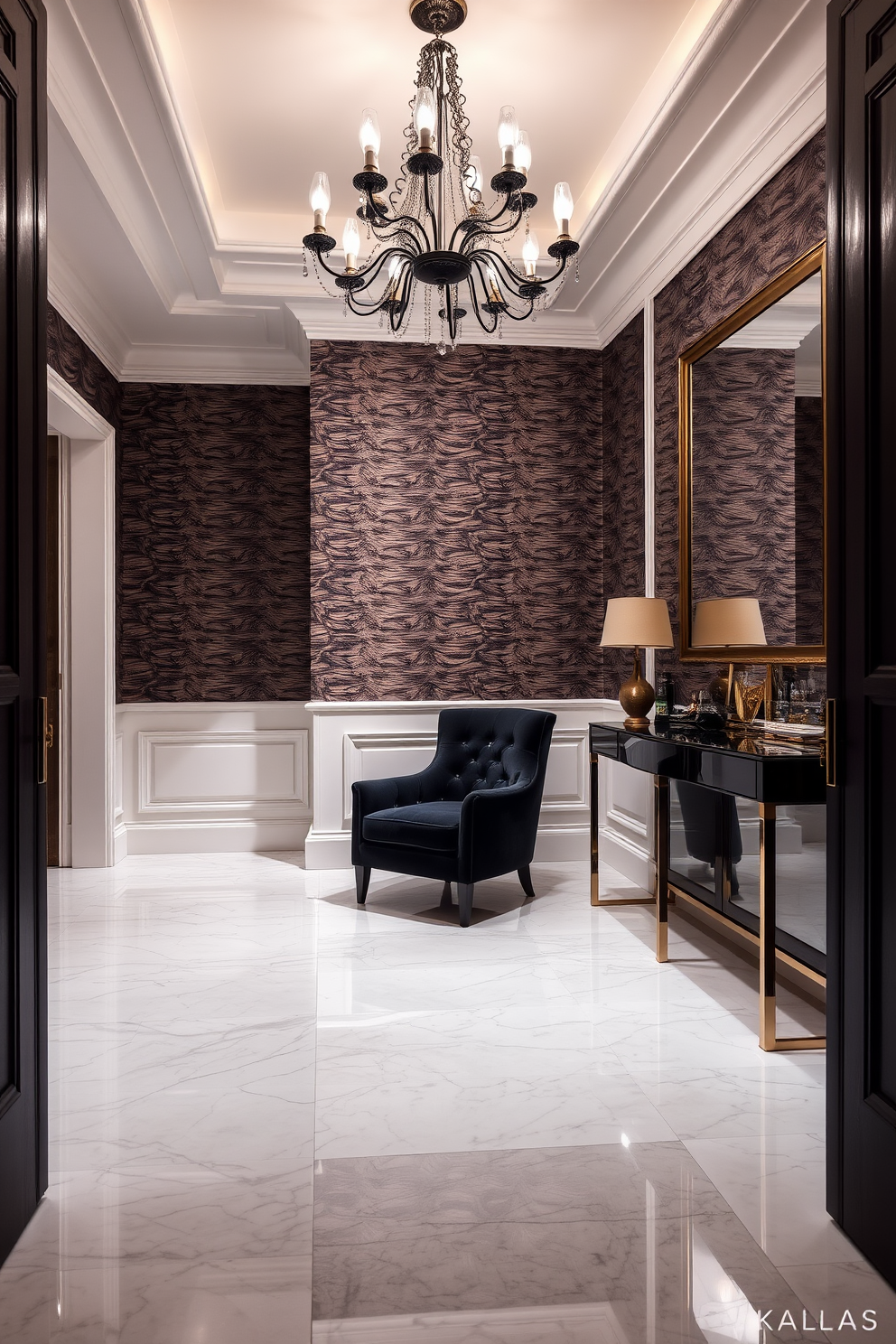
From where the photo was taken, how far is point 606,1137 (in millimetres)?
1996

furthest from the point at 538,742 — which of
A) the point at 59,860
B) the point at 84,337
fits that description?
the point at 84,337

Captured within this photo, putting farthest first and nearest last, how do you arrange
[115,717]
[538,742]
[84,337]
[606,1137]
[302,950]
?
[115,717], [84,337], [538,742], [302,950], [606,1137]

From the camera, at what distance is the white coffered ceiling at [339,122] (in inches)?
110

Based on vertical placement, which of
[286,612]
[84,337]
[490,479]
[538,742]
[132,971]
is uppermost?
[84,337]

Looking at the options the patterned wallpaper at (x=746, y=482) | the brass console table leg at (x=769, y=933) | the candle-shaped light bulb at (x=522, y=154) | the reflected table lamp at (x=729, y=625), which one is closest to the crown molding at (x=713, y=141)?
the patterned wallpaper at (x=746, y=482)

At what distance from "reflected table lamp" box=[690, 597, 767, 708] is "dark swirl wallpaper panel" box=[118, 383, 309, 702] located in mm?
2648

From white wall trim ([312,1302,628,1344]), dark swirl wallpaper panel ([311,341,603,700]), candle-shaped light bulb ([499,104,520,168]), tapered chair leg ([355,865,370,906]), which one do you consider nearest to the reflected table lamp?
dark swirl wallpaper panel ([311,341,603,700])

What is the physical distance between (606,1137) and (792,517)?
1.98 meters

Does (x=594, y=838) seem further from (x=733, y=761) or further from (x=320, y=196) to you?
(x=320, y=196)

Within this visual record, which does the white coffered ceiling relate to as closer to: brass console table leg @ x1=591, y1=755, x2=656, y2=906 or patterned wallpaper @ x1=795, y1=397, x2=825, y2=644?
patterned wallpaper @ x1=795, y1=397, x2=825, y2=644

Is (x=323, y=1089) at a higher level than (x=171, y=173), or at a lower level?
lower

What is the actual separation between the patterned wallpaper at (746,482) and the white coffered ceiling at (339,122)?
0.66m

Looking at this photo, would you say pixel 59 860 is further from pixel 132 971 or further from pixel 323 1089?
pixel 323 1089

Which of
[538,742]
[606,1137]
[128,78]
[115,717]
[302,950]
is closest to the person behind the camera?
[606,1137]
